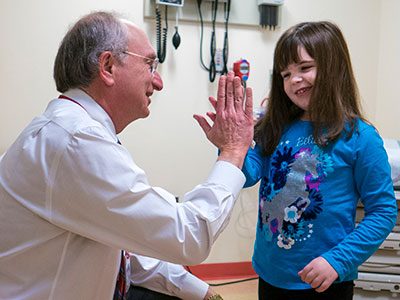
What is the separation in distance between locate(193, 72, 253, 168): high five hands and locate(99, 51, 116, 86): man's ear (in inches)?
10.0

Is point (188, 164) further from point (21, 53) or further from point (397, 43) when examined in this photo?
point (397, 43)

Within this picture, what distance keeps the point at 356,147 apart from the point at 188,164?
1.57 metres

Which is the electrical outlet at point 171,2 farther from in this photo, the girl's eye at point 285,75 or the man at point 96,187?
the man at point 96,187

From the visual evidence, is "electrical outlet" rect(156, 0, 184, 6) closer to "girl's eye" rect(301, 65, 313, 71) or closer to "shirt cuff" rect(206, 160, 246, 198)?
"girl's eye" rect(301, 65, 313, 71)

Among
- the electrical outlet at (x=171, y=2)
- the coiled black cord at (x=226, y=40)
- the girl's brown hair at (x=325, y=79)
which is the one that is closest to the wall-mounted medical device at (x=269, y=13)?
the coiled black cord at (x=226, y=40)

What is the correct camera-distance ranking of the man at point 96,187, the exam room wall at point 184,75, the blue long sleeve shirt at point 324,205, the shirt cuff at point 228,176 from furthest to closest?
the exam room wall at point 184,75 < the blue long sleeve shirt at point 324,205 < the shirt cuff at point 228,176 < the man at point 96,187

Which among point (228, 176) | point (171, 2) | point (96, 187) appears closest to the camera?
point (96, 187)

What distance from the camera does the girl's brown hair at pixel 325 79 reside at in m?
1.25

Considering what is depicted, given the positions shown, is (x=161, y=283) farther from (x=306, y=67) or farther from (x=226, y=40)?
(x=226, y=40)

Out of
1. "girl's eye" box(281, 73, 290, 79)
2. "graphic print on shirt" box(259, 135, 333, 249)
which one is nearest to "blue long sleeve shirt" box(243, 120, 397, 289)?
"graphic print on shirt" box(259, 135, 333, 249)

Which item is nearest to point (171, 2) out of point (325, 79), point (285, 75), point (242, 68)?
point (242, 68)

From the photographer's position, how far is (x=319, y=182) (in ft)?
4.00

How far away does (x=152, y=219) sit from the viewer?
883 millimetres

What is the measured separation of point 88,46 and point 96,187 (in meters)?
0.34
